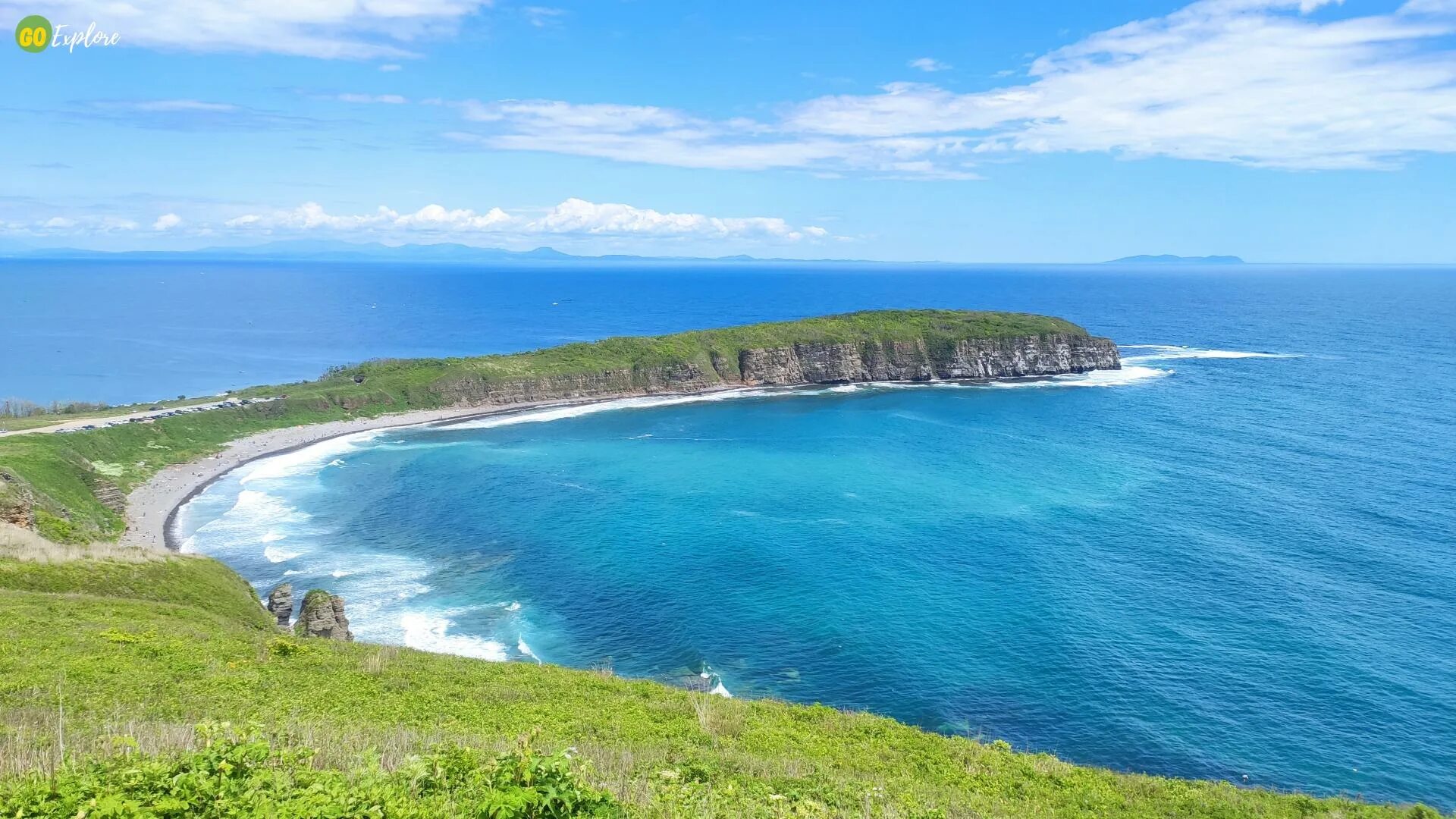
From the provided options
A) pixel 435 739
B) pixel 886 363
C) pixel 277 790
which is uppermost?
pixel 277 790

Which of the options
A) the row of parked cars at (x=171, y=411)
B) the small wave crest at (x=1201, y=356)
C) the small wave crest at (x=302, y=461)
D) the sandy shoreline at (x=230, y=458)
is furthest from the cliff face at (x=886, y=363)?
the row of parked cars at (x=171, y=411)

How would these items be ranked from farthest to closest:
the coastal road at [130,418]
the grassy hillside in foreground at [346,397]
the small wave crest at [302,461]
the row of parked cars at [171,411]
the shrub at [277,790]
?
the row of parked cars at [171,411] → the small wave crest at [302,461] → the coastal road at [130,418] → the grassy hillside in foreground at [346,397] → the shrub at [277,790]

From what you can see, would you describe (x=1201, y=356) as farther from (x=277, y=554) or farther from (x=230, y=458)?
(x=230, y=458)

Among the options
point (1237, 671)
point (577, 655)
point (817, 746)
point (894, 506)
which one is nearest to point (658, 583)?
point (577, 655)

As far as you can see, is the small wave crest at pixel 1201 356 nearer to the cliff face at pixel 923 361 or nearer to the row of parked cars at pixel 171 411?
the cliff face at pixel 923 361

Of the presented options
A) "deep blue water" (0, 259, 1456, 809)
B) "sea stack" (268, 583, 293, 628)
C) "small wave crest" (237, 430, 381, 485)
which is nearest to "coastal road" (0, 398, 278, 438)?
"small wave crest" (237, 430, 381, 485)

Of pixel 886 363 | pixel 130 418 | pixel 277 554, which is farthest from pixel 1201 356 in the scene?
pixel 130 418
